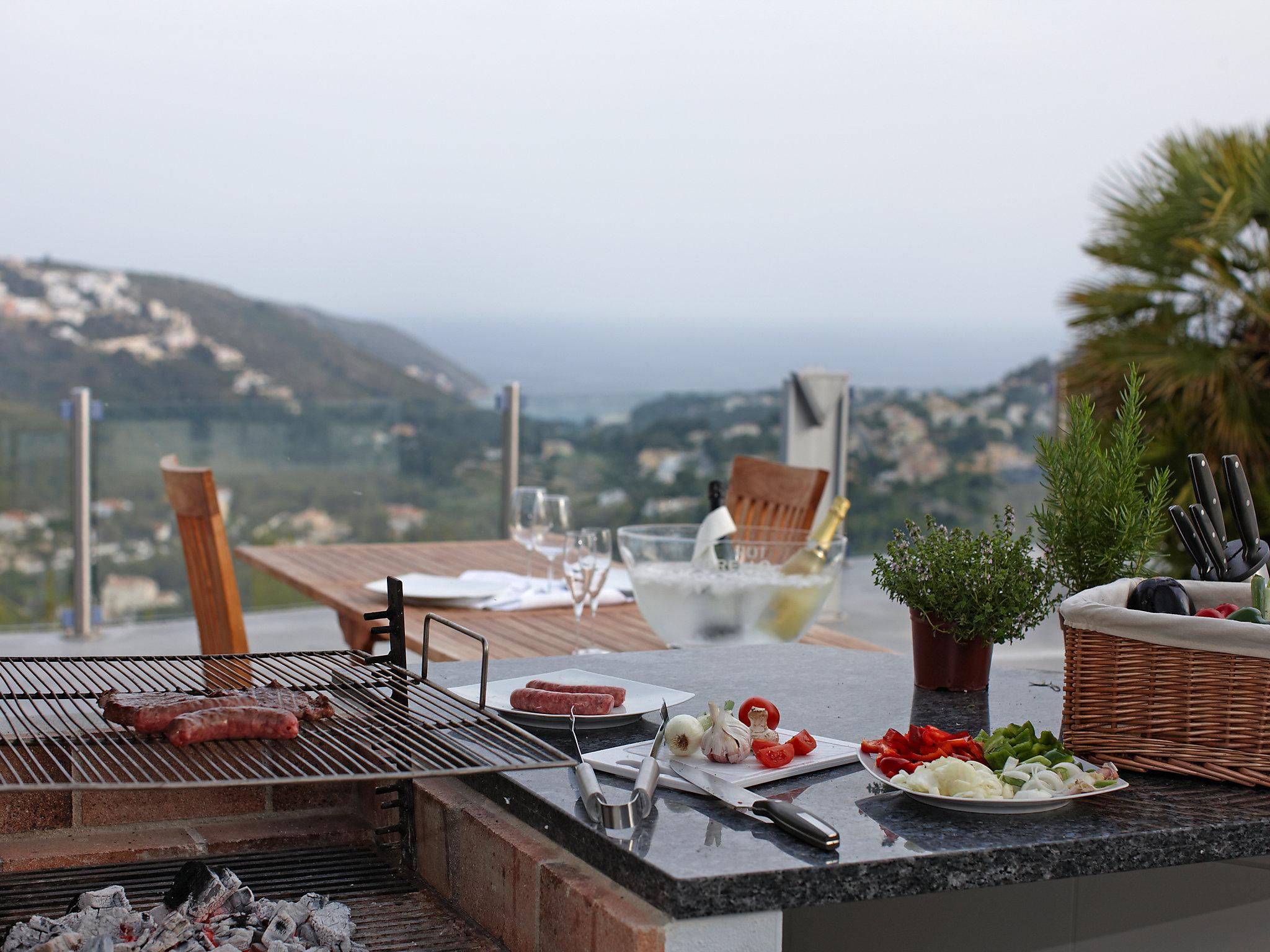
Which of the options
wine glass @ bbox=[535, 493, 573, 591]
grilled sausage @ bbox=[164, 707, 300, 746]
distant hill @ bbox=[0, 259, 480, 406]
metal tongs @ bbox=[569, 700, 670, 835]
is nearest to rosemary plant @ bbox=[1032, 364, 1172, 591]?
metal tongs @ bbox=[569, 700, 670, 835]

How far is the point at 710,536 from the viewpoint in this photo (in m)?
1.99

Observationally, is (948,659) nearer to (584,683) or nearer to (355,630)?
(584,683)

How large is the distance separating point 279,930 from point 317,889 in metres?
0.12

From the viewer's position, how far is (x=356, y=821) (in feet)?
4.57

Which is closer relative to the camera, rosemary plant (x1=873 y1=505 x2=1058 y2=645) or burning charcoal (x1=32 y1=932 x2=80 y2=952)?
burning charcoal (x1=32 y1=932 x2=80 y2=952)

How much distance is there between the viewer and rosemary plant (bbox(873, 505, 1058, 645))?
1412 mm

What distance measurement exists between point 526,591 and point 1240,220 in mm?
4087

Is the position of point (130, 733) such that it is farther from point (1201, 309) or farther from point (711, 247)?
point (711, 247)

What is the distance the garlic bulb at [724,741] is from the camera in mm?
1124

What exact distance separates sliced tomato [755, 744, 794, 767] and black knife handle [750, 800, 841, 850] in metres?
0.11

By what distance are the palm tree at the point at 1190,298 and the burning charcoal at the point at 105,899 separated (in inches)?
182

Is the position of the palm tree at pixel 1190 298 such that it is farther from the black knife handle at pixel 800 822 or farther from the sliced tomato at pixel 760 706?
the black knife handle at pixel 800 822

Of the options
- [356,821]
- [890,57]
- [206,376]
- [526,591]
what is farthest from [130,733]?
[890,57]

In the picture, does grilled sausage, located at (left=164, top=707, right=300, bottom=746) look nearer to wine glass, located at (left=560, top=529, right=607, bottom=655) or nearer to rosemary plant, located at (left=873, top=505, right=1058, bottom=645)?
rosemary plant, located at (left=873, top=505, right=1058, bottom=645)
